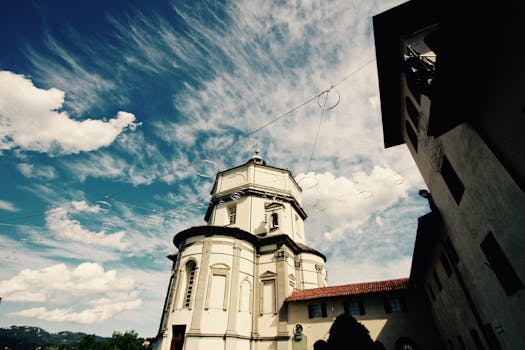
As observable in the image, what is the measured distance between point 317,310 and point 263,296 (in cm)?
501

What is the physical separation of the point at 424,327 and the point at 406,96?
618 inches

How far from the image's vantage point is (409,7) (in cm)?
1073

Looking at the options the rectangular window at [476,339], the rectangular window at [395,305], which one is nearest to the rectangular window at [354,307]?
the rectangular window at [395,305]

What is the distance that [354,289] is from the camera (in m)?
20.4

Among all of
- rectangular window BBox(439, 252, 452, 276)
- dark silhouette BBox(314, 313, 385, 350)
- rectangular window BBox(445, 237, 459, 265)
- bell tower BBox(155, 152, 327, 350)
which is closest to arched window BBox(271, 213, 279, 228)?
bell tower BBox(155, 152, 327, 350)

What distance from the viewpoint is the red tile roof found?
62.9ft

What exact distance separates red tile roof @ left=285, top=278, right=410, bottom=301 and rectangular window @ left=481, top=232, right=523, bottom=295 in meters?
12.6

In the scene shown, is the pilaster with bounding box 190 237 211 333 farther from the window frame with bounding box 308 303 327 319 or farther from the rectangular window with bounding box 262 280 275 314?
the window frame with bounding box 308 303 327 319

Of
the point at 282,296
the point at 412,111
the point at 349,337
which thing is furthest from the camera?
the point at 282,296

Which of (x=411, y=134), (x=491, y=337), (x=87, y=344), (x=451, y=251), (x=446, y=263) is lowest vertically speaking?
(x=491, y=337)

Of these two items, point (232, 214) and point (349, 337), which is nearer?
point (349, 337)

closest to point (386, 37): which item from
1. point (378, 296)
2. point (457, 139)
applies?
point (457, 139)

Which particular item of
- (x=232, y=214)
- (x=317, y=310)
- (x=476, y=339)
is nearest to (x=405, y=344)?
(x=317, y=310)

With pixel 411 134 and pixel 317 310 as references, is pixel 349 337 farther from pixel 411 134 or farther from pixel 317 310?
Result: pixel 411 134
